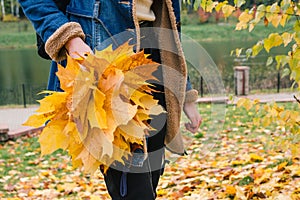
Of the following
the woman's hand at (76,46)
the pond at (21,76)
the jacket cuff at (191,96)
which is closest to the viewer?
the woman's hand at (76,46)

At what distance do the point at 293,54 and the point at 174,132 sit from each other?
0.77m

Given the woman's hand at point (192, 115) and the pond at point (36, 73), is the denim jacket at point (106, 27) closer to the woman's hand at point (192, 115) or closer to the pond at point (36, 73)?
the woman's hand at point (192, 115)

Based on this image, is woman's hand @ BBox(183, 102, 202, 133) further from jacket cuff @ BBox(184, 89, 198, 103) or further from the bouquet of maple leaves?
the bouquet of maple leaves

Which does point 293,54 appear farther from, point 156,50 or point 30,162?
point 30,162

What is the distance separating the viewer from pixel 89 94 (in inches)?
46.4

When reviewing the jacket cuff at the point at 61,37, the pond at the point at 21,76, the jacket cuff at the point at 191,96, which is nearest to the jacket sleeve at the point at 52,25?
the jacket cuff at the point at 61,37

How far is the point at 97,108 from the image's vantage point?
3.83 ft

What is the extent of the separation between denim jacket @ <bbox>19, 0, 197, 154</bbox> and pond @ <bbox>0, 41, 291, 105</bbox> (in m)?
8.36

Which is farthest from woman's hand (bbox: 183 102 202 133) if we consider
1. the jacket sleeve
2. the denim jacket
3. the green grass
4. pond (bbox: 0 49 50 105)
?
the green grass

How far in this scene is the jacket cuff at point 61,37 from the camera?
1415mm

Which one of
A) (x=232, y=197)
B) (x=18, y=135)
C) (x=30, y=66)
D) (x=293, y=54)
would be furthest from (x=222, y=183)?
(x=30, y=66)

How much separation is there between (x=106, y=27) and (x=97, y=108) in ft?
1.46

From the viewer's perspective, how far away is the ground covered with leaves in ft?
10.2

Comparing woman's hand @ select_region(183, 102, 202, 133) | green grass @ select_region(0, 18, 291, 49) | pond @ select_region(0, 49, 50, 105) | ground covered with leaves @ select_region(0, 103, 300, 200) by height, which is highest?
woman's hand @ select_region(183, 102, 202, 133)
